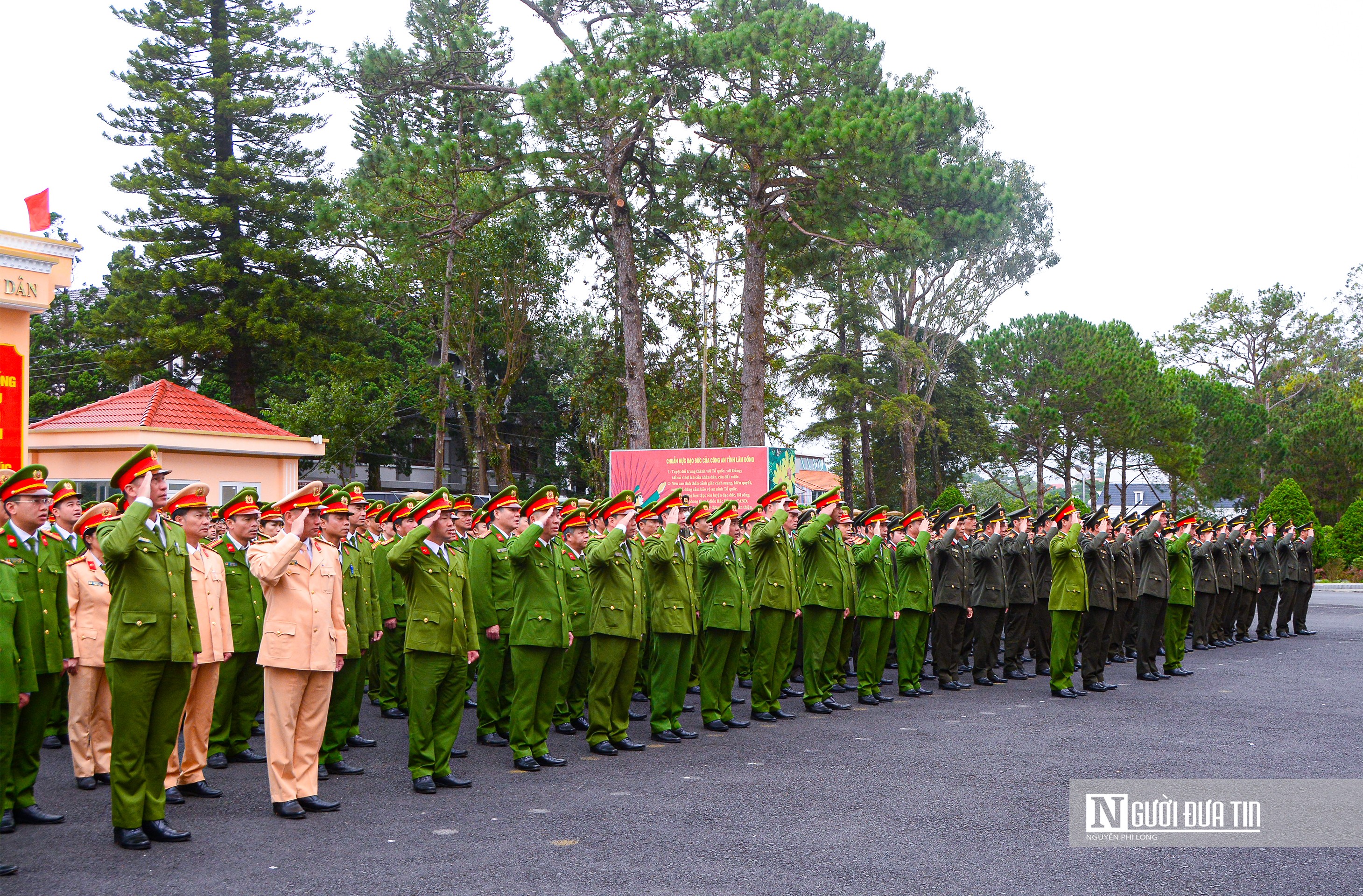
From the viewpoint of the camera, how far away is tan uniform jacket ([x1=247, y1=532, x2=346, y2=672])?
5.86 m

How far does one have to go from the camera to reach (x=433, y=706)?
6.58m

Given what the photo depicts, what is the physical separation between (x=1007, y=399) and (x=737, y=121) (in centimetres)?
2568

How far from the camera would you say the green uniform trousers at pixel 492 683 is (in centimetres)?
825

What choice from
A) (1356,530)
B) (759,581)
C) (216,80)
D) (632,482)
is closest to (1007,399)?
(1356,530)

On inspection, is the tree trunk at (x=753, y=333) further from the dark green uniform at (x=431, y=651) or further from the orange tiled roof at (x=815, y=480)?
the orange tiled roof at (x=815, y=480)

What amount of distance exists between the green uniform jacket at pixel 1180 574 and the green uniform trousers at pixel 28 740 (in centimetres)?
1034

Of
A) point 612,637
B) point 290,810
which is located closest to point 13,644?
point 290,810

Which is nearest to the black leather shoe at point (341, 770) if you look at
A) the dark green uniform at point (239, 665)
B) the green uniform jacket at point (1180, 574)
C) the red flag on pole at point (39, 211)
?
the dark green uniform at point (239, 665)

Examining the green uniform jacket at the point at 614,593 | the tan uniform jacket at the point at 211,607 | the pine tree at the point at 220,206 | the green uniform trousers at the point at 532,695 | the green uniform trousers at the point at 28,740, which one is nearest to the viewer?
the green uniform trousers at the point at 28,740

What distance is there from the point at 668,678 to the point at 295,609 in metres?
3.11

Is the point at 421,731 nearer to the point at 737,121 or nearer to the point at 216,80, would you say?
the point at 737,121

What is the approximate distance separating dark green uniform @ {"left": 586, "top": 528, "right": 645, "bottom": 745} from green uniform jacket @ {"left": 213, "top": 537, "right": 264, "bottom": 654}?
227 cm

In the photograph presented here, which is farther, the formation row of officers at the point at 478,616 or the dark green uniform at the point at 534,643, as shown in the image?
the dark green uniform at the point at 534,643

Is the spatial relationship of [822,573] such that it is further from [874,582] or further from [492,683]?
[492,683]
